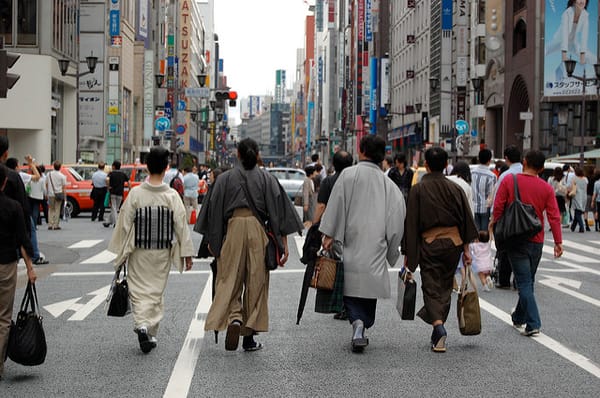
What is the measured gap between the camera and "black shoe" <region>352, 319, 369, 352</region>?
7.52 meters

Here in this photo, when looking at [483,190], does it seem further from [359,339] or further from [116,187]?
[116,187]

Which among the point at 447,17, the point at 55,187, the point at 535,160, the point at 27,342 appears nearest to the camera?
the point at 27,342

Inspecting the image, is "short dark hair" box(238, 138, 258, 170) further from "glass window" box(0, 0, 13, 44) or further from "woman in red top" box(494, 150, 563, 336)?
"glass window" box(0, 0, 13, 44)

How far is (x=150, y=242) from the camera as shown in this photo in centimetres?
762

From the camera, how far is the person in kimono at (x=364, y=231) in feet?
25.1

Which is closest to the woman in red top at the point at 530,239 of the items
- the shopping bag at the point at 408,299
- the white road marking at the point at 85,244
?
the shopping bag at the point at 408,299

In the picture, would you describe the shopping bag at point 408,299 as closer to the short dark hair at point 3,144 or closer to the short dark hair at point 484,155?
the short dark hair at point 3,144

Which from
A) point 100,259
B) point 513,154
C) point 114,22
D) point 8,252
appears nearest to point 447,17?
point 114,22

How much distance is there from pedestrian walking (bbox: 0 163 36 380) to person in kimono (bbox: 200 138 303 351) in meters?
1.56

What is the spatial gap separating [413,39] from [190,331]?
68972mm

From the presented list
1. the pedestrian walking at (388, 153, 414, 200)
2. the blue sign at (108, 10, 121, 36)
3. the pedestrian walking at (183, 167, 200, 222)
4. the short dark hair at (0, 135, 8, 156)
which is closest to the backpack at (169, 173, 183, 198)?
the pedestrian walking at (183, 167, 200, 222)

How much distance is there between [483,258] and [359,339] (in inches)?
187

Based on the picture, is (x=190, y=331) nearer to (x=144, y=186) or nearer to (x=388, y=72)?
(x=144, y=186)

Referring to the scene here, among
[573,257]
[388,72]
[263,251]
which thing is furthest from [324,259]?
[388,72]
